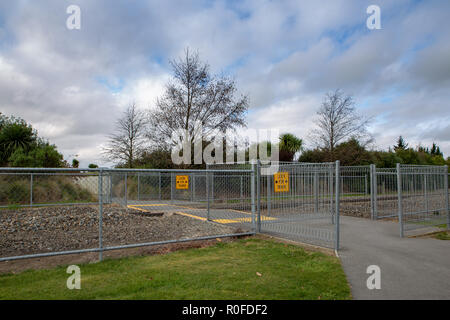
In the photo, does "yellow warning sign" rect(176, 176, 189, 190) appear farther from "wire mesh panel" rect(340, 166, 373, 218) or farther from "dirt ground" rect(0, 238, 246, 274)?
"wire mesh panel" rect(340, 166, 373, 218)

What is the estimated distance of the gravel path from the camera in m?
7.46

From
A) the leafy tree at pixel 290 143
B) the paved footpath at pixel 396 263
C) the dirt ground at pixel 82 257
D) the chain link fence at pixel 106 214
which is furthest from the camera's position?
the leafy tree at pixel 290 143

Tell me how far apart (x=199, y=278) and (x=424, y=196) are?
28.7ft

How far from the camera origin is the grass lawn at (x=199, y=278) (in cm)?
432

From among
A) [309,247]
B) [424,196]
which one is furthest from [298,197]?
[424,196]

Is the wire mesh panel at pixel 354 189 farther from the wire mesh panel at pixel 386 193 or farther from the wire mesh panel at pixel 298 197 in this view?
the wire mesh panel at pixel 298 197

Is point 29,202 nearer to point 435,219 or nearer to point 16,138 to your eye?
point 16,138

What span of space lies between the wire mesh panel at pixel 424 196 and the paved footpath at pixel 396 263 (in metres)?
0.92

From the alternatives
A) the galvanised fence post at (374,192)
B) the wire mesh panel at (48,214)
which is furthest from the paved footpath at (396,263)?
the wire mesh panel at (48,214)

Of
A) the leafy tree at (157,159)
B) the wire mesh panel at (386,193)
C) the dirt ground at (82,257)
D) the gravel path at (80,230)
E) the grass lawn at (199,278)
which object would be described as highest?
the leafy tree at (157,159)

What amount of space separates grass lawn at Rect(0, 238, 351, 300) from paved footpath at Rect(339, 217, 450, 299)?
1.25 ft

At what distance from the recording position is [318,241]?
7.59 m

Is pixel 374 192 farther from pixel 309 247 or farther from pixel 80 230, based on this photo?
pixel 80 230

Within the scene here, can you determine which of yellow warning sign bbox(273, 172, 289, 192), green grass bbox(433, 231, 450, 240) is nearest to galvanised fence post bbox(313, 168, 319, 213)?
yellow warning sign bbox(273, 172, 289, 192)
